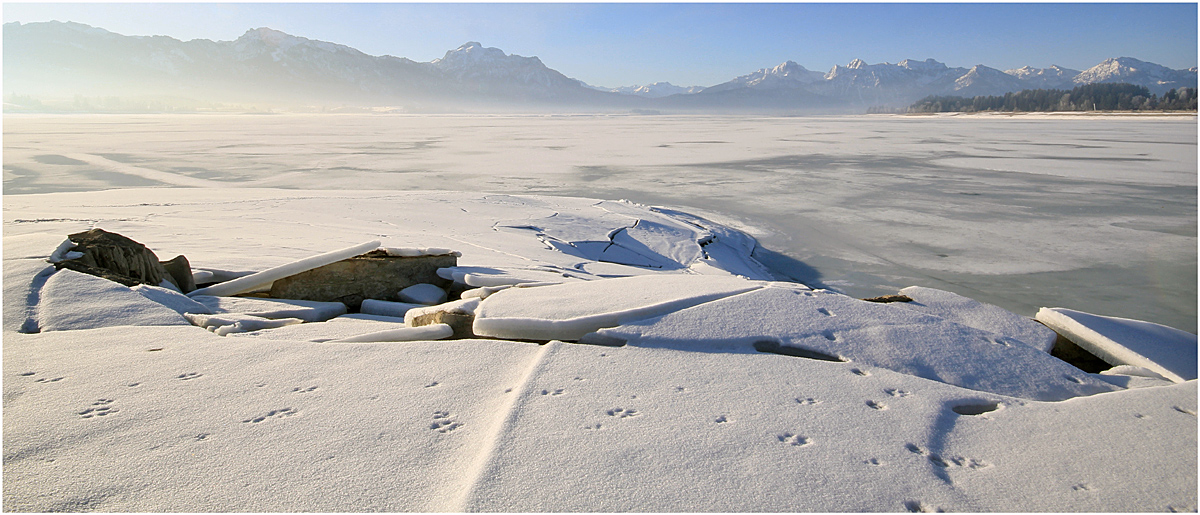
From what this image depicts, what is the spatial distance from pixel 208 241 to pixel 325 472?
5.50 meters

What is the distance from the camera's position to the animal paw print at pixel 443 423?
7.28ft

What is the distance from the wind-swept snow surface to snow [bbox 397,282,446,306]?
0.49 meters

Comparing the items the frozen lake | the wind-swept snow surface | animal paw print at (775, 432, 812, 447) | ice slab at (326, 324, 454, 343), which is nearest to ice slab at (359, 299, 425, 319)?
the wind-swept snow surface

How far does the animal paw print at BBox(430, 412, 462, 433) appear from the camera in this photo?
222 centimetres

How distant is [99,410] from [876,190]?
13321mm

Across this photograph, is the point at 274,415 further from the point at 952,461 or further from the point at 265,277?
the point at 265,277

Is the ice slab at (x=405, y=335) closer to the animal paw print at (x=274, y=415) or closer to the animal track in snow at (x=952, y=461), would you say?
the animal paw print at (x=274, y=415)

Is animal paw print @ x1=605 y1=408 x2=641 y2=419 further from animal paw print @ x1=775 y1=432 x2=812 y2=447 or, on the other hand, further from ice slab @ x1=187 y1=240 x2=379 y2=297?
ice slab @ x1=187 y1=240 x2=379 y2=297

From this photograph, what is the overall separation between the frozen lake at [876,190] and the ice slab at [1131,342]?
2.07 metres

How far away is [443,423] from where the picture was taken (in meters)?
2.27

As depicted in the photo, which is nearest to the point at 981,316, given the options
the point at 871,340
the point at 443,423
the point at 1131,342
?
the point at 1131,342

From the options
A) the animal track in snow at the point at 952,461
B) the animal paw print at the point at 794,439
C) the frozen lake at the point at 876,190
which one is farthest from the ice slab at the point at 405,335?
the frozen lake at the point at 876,190

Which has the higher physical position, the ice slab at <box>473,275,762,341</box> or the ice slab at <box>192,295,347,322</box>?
the ice slab at <box>473,275,762,341</box>

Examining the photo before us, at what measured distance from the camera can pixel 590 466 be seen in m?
1.98
